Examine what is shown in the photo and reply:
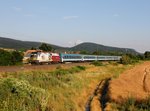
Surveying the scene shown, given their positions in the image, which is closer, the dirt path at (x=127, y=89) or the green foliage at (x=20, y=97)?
the green foliage at (x=20, y=97)

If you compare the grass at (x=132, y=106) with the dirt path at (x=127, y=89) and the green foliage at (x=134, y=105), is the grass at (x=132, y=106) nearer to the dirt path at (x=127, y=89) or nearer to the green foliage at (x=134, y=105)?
the green foliage at (x=134, y=105)

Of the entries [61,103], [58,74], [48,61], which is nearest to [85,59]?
[48,61]

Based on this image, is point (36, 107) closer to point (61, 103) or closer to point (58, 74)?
point (61, 103)

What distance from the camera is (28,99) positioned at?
16812mm

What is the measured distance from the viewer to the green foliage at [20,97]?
1542 cm

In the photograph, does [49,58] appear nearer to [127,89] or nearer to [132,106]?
[127,89]

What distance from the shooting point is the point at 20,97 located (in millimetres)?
16656

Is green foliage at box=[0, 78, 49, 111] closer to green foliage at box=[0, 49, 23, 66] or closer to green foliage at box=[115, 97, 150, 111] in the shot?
green foliage at box=[115, 97, 150, 111]

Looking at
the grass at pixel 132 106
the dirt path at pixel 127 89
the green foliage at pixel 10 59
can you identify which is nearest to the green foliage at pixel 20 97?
the grass at pixel 132 106

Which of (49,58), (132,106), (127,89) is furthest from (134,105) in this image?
(49,58)

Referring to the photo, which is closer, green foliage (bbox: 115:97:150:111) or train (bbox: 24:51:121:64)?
green foliage (bbox: 115:97:150:111)

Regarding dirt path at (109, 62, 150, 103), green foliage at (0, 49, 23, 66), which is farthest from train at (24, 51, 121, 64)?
dirt path at (109, 62, 150, 103)

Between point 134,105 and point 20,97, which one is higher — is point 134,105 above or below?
below

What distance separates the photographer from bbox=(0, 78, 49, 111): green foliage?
1542cm
